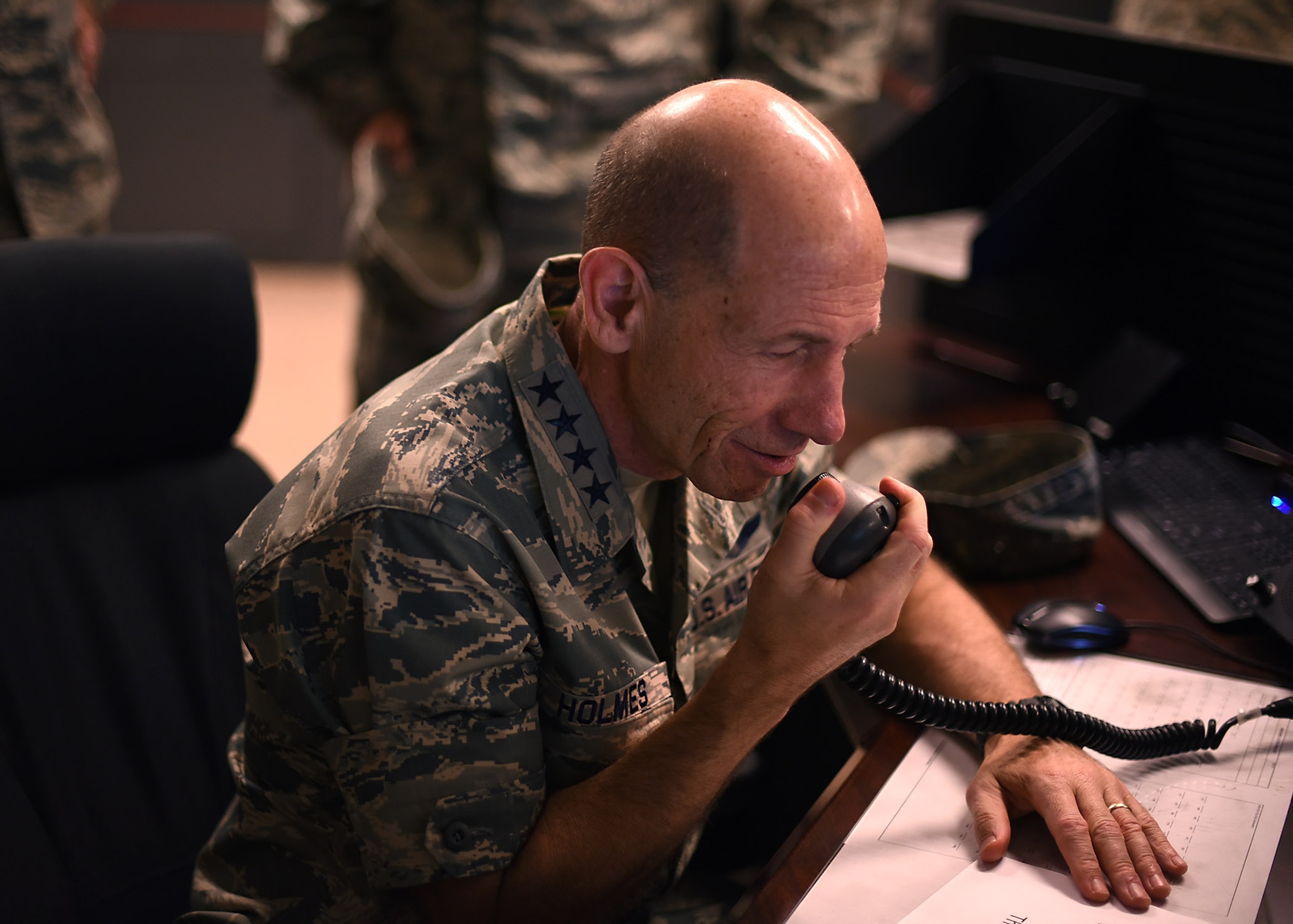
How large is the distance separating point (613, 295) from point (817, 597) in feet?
0.99

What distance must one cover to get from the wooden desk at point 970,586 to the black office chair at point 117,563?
64 cm

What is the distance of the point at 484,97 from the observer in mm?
2287

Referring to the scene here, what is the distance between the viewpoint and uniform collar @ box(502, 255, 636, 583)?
0.92 metres

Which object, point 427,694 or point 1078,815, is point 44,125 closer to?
point 427,694

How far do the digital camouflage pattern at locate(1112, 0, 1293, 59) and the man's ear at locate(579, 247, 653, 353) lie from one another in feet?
3.67

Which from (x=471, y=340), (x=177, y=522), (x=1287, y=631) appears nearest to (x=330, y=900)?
(x=177, y=522)

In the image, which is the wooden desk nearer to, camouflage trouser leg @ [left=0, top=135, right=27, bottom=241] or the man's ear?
the man's ear

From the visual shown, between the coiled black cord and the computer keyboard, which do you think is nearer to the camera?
the coiled black cord

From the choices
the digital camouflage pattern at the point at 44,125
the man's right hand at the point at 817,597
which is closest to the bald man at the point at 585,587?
the man's right hand at the point at 817,597

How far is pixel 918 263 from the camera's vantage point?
5.51ft

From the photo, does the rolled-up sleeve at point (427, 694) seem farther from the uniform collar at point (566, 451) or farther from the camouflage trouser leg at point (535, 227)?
the camouflage trouser leg at point (535, 227)

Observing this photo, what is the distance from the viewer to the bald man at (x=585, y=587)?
2.72 ft

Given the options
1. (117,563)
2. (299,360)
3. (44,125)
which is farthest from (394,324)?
(299,360)

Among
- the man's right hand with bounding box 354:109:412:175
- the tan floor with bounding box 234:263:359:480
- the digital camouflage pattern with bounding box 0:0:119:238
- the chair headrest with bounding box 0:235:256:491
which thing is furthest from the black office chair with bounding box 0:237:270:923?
the tan floor with bounding box 234:263:359:480
